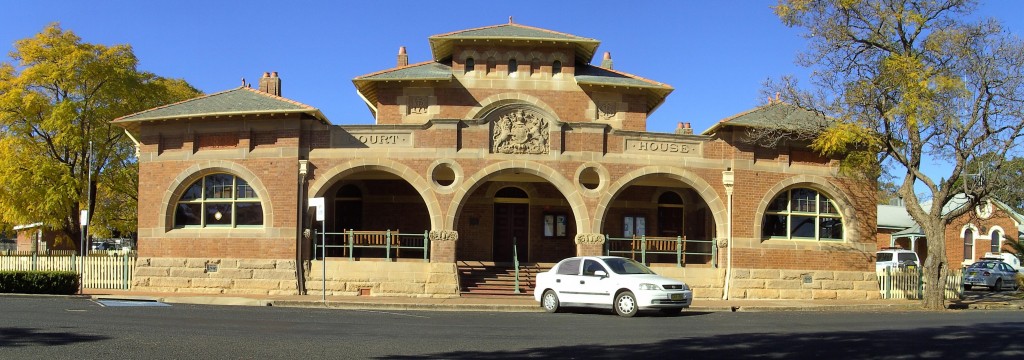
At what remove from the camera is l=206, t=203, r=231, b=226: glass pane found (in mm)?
24719

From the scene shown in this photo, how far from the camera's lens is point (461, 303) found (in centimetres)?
2153

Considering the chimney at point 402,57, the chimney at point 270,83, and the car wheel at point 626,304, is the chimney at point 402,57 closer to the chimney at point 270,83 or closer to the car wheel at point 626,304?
the chimney at point 270,83

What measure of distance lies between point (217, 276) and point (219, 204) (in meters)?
2.03

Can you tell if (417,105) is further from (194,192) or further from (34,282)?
(34,282)

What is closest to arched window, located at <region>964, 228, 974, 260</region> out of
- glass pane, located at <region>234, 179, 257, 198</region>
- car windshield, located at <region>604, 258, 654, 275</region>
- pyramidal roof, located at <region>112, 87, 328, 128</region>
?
car windshield, located at <region>604, 258, 654, 275</region>

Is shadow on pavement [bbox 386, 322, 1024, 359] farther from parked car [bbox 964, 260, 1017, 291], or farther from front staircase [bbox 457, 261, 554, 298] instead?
parked car [bbox 964, 260, 1017, 291]

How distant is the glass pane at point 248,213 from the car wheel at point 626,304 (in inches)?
420

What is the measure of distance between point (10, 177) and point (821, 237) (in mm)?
28820

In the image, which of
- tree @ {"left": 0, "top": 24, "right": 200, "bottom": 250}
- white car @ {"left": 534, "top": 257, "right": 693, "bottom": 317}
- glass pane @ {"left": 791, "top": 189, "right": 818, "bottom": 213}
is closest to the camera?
white car @ {"left": 534, "top": 257, "right": 693, "bottom": 317}

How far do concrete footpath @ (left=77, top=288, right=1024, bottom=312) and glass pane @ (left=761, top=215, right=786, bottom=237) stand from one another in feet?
7.03

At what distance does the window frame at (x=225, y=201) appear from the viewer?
80.1ft

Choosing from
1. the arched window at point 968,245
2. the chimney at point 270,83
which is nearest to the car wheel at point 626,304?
the chimney at point 270,83

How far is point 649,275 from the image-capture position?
62.7 feet

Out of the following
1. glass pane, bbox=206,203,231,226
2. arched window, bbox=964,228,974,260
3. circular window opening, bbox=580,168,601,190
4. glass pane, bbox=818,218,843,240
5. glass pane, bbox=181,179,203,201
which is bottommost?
arched window, bbox=964,228,974,260
